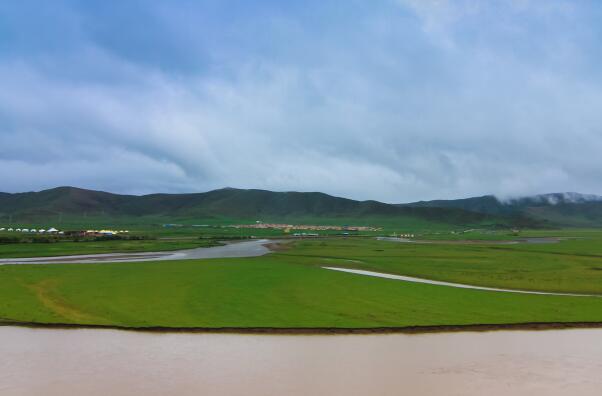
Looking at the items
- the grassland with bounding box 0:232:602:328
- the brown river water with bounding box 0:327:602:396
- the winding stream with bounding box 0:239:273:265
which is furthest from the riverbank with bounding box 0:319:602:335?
the winding stream with bounding box 0:239:273:265

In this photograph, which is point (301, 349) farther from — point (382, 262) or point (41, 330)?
point (382, 262)

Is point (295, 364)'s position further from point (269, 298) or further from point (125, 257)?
point (125, 257)

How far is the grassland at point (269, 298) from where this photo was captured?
26688 millimetres

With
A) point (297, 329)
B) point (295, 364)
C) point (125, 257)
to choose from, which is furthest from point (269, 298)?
point (125, 257)

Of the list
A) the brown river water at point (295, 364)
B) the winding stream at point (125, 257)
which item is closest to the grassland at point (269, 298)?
the brown river water at point (295, 364)

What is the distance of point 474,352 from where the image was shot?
21.5 meters

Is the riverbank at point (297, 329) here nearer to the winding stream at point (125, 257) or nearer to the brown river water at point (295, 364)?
the brown river water at point (295, 364)

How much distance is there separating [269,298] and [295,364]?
12793 mm

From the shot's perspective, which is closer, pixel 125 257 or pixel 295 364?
pixel 295 364

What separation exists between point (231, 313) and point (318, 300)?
6.33 meters

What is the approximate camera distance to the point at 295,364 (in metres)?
19.4

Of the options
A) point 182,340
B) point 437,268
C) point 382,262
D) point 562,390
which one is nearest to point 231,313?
point 182,340

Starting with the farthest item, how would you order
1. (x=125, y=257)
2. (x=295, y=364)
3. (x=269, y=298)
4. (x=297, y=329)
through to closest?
(x=125, y=257) → (x=269, y=298) → (x=297, y=329) → (x=295, y=364)

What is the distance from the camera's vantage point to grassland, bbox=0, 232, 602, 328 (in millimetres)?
26688
